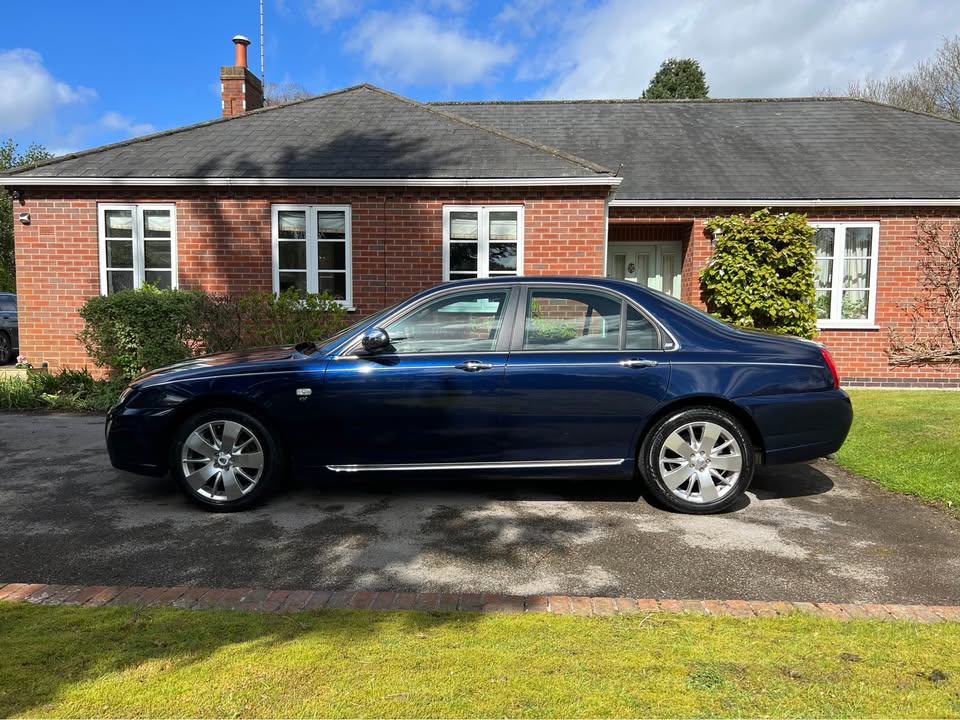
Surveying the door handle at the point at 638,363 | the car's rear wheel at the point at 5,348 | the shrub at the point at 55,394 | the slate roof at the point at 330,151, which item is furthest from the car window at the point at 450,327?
the car's rear wheel at the point at 5,348

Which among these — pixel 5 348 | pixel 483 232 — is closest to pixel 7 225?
pixel 5 348

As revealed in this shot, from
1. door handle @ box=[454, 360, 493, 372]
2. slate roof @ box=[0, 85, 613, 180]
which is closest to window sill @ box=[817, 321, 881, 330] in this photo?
slate roof @ box=[0, 85, 613, 180]

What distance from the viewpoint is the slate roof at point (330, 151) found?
34.5ft

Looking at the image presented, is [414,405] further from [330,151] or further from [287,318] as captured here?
[330,151]

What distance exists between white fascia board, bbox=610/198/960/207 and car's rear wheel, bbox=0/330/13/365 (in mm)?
14495

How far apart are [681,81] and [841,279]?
2672cm

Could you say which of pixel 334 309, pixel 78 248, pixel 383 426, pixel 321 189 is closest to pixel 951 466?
pixel 383 426

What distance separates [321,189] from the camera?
35.0 ft

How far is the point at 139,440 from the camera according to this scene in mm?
4797

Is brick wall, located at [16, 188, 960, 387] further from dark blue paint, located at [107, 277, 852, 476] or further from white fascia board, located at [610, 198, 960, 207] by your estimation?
dark blue paint, located at [107, 277, 852, 476]

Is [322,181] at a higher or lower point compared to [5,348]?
higher

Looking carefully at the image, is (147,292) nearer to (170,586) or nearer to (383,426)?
(383,426)

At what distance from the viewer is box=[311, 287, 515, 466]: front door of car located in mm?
4648

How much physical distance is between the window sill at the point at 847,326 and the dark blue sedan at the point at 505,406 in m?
7.77
